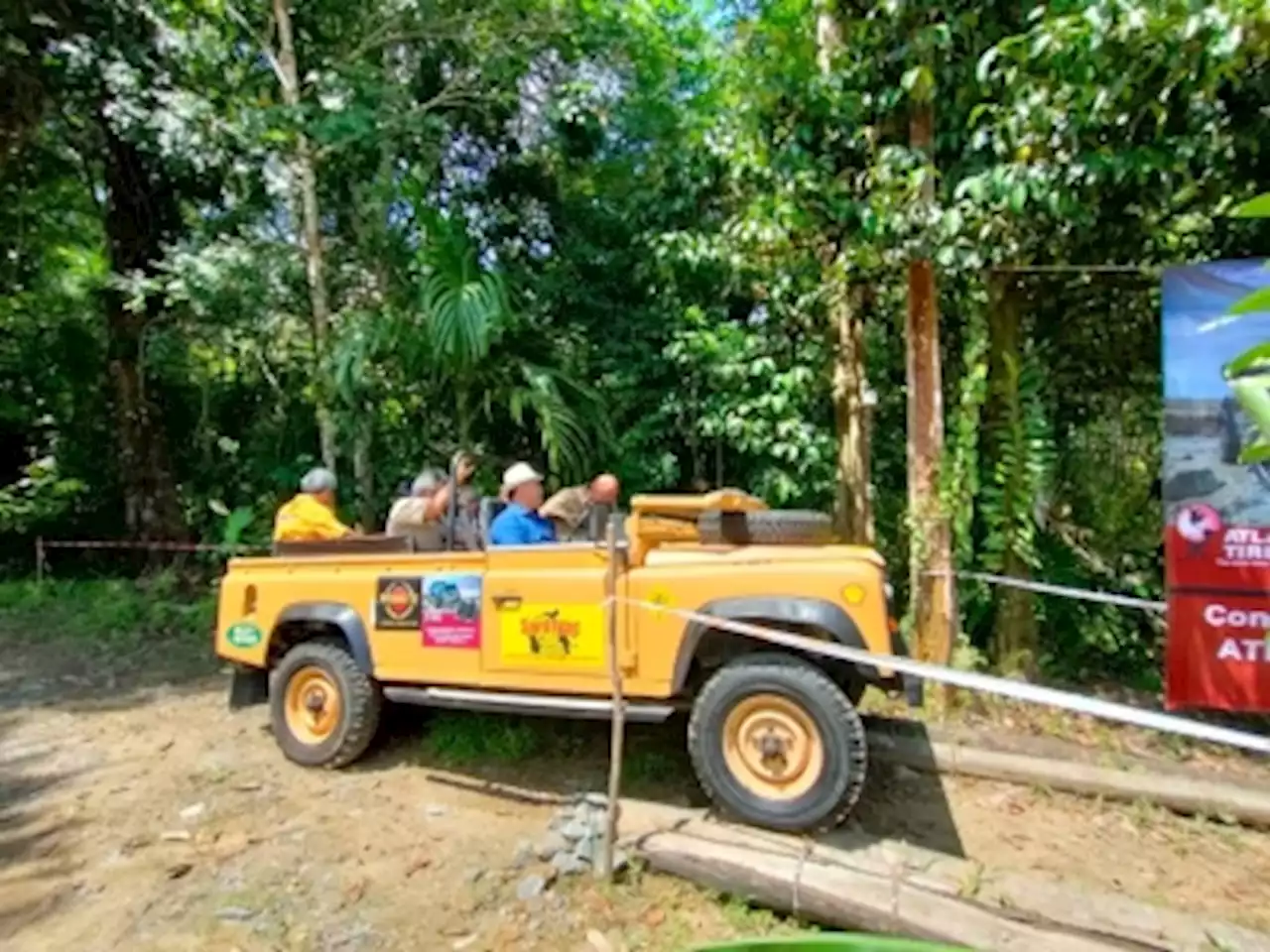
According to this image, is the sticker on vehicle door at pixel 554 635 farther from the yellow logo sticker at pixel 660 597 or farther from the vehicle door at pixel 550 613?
the yellow logo sticker at pixel 660 597

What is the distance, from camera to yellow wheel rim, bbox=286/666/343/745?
4.93 m

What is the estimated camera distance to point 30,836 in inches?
166


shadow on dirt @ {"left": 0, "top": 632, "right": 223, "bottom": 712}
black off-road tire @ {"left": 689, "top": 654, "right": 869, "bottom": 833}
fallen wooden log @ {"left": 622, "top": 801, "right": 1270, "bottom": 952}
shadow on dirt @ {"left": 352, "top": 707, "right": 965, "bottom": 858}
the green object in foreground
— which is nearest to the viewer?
the green object in foreground

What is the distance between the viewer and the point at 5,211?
10352 mm

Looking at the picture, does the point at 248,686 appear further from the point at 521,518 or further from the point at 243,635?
the point at 521,518

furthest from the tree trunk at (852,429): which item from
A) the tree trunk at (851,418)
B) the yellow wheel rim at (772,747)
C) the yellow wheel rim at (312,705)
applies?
the yellow wheel rim at (312,705)

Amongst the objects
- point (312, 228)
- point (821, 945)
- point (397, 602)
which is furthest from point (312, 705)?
point (821, 945)

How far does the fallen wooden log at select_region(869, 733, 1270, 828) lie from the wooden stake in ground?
5.67ft

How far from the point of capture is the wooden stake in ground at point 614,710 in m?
3.63

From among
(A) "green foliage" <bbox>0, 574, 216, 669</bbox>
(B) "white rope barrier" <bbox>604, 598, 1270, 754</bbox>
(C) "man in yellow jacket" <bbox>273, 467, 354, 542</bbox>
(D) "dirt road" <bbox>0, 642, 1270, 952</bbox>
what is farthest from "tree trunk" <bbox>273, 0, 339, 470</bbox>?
(B) "white rope barrier" <bbox>604, 598, 1270, 754</bbox>

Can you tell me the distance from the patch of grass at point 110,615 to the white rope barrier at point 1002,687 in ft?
18.1

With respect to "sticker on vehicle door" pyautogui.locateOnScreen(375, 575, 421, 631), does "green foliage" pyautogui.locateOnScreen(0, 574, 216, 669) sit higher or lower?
lower

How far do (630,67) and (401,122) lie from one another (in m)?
2.43

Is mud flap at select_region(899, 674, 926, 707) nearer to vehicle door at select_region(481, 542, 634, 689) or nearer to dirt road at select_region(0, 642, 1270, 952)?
dirt road at select_region(0, 642, 1270, 952)
